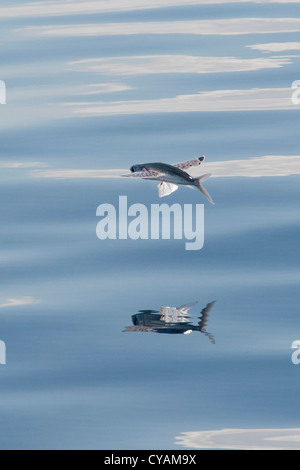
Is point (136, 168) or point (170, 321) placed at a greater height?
point (136, 168)

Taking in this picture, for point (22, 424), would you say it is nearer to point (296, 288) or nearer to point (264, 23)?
point (296, 288)

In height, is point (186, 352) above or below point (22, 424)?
above

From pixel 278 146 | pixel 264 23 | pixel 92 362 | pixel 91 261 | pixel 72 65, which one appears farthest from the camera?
pixel 264 23

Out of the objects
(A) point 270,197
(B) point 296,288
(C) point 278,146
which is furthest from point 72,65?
(B) point 296,288
